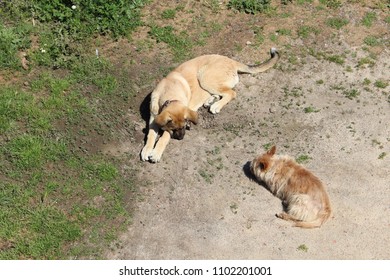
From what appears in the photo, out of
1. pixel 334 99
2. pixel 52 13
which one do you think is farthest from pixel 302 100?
pixel 52 13

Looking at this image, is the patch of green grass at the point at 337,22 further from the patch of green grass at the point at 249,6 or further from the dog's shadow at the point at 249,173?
the dog's shadow at the point at 249,173

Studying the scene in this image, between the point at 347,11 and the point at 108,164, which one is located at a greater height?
the point at 347,11

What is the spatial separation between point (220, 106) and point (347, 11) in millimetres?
4517

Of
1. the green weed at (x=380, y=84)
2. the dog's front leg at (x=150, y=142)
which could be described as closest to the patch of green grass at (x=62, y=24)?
the dog's front leg at (x=150, y=142)

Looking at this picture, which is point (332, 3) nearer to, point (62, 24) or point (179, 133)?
point (179, 133)

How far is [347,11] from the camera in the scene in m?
12.5

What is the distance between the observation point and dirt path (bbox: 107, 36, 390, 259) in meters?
8.12

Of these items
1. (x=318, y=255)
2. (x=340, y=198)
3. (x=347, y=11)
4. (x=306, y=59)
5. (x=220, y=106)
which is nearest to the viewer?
(x=318, y=255)

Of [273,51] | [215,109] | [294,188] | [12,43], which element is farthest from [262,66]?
[12,43]

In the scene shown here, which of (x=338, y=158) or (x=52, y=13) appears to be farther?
(x=52, y=13)

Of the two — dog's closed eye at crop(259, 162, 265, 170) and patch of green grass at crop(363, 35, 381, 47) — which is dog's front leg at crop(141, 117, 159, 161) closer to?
dog's closed eye at crop(259, 162, 265, 170)

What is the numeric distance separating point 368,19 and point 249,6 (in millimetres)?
2806

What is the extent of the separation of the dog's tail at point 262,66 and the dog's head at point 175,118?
208 cm

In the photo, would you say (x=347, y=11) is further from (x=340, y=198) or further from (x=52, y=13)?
(x=52, y=13)
